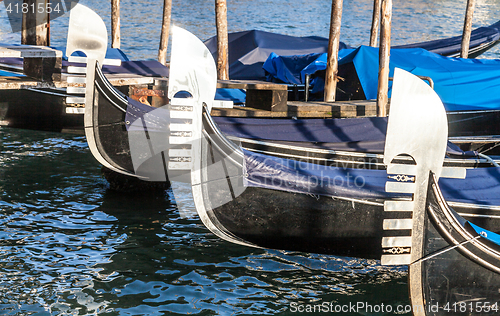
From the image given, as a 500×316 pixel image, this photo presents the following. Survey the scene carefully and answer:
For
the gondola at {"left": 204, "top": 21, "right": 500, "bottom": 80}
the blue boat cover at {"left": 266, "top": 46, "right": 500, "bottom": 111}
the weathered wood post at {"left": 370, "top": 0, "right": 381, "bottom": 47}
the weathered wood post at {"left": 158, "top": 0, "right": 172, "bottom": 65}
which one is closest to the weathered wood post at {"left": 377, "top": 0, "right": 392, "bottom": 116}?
the blue boat cover at {"left": 266, "top": 46, "right": 500, "bottom": 111}

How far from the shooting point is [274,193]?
4.32 meters

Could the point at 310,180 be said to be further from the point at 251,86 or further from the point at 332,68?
the point at 332,68

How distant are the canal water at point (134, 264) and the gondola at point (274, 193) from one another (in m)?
0.33

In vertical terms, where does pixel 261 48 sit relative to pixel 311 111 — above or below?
above

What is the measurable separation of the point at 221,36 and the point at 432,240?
6082 millimetres

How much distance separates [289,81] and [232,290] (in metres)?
5.32

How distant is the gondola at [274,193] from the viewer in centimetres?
423

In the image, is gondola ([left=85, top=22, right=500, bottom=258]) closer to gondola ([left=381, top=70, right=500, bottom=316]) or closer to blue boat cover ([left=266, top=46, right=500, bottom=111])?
gondola ([left=381, top=70, right=500, bottom=316])

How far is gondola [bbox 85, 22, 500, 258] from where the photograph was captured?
4.23m

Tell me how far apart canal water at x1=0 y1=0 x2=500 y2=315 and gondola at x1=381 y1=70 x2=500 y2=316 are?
900 mm

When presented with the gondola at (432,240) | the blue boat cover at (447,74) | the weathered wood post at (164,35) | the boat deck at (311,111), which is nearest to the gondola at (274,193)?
the gondola at (432,240)

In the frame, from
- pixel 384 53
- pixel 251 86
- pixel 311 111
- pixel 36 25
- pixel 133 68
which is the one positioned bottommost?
pixel 311 111

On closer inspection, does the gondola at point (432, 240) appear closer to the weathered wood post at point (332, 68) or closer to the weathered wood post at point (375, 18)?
the weathered wood post at point (332, 68)

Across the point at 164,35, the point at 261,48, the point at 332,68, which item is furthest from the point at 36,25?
the point at 261,48
